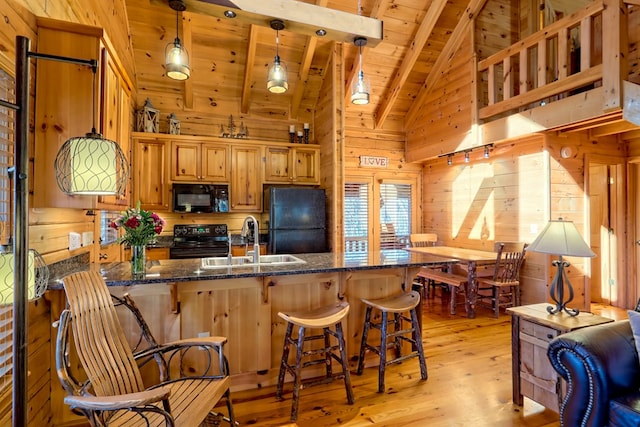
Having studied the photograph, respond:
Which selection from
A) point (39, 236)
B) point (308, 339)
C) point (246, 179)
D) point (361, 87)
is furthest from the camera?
point (246, 179)

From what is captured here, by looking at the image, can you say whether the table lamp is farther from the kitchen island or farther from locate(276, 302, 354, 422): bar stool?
locate(276, 302, 354, 422): bar stool

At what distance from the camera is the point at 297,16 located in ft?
8.71

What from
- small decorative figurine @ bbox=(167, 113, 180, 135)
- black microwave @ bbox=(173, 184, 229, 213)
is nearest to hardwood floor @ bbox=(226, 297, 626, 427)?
black microwave @ bbox=(173, 184, 229, 213)

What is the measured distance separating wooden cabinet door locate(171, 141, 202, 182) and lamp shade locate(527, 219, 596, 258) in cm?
402

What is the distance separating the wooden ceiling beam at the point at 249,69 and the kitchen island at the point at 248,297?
3.03 m

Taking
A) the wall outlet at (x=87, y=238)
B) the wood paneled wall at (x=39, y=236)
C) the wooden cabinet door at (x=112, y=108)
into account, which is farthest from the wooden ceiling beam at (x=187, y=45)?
the wall outlet at (x=87, y=238)

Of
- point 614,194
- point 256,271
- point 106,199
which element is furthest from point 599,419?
point 614,194

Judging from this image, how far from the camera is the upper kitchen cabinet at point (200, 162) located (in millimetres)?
4691

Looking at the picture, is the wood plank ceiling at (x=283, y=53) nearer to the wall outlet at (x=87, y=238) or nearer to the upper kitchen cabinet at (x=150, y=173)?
the upper kitchen cabinet at (x=150, y=173)

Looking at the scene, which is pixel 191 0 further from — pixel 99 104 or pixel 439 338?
pixel 439 338

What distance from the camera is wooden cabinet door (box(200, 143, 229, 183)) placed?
15.7ft

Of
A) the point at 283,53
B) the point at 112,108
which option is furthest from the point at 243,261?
the point at 283,53

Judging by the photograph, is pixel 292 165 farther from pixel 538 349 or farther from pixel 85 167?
pixel 538 349

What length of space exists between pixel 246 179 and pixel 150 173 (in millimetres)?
1230
